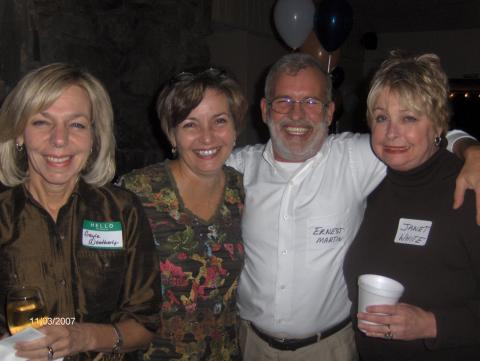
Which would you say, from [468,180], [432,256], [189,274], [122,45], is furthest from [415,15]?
[189,274]

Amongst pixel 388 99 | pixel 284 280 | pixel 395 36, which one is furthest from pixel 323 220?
pixel 395 36

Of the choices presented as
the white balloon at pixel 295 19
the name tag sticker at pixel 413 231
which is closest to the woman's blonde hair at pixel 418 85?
the name tag sticker at pixel 413 231

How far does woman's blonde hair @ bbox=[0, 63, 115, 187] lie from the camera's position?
152 cm

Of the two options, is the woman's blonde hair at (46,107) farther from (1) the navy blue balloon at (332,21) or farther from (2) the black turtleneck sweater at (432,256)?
(1) the navy blue balloon at (332,21)

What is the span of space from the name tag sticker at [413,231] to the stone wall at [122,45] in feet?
8.63

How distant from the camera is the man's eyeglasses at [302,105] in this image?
2.25 metres

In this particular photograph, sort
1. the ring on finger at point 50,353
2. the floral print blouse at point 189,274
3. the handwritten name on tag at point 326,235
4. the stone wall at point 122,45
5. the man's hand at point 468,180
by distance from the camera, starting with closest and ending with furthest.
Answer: the ring on finger at point 50,353, the man's hand at point 468,180, the floral print blouse at point 189,274, the handwritten name on tag at point 326,235, the stone wall at point 122,45

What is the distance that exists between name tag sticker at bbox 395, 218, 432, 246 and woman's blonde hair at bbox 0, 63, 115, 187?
1144mm

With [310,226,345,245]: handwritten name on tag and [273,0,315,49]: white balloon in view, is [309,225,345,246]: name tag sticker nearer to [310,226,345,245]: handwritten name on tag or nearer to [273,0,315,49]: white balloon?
[310,226,345,245]: handwritten name on tag

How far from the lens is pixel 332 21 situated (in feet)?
16.2

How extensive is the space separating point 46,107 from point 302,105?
1.20 m

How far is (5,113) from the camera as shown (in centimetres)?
157

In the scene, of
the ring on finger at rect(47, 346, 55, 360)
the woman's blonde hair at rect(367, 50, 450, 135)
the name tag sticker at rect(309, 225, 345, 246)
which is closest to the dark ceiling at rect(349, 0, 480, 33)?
the woman's blonde hair at rect(367, 50, 450, 135)

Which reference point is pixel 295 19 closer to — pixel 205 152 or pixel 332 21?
pixel 332 21
